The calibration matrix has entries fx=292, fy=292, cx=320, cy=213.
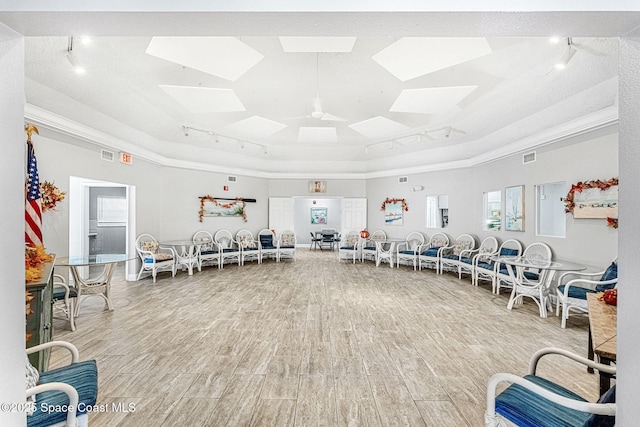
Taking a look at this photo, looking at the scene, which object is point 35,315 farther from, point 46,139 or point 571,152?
point 571,152

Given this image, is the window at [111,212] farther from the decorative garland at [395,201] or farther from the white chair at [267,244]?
the decorative garland at [395,201]

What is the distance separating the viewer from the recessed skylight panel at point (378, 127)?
629 centimetres

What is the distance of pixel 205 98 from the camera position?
5008 millimetres

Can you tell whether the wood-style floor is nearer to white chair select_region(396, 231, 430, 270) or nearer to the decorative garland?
white chair select_region(396, 231, 430, 270)

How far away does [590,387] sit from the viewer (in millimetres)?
2463

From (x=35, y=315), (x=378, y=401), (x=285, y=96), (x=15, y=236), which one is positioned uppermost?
(x=285, y=96)

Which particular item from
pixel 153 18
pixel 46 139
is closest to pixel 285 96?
pixel 46 139

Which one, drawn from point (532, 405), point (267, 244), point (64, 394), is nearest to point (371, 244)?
point (267, 244)

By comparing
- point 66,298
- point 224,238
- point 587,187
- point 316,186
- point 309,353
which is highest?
point 316,186

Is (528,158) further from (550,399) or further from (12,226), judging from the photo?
(12,226)

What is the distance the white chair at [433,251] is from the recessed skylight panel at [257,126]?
15.7 ft

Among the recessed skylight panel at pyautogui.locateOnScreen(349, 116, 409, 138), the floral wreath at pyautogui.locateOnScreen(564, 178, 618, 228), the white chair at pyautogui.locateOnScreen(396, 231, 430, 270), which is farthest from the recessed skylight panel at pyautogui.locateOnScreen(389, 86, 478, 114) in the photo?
the white chair at pyautogui.locateOnScreen(396, 231, 430, 270)

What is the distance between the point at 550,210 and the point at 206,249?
787 centimetres

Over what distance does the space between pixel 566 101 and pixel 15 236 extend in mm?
6208
